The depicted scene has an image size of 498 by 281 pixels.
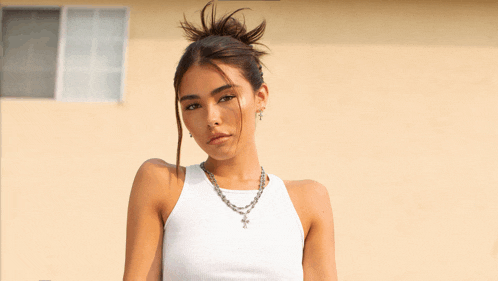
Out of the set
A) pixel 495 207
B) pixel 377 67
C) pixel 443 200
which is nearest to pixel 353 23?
pixel 377 67

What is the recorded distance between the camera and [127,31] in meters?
4.71

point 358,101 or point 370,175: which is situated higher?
point 358,101

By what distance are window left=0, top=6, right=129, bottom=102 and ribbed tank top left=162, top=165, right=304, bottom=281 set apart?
3.42 m

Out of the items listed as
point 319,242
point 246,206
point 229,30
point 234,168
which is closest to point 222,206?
point 246,206

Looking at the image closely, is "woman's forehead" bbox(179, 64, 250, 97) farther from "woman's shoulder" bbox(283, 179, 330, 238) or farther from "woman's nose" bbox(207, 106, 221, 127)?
"woman's shoulder" bbox(283, 179, 330, 238)

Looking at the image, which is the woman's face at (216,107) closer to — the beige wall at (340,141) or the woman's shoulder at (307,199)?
the woman's shoulder at (307,199)

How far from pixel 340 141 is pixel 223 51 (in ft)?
9.67

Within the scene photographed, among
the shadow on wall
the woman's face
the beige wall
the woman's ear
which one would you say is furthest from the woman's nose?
the shadow on wall

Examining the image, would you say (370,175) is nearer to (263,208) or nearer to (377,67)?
(377,67)

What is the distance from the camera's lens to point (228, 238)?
58.8 inches

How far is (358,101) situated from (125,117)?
8.17ft

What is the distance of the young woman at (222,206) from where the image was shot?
1.48 metres

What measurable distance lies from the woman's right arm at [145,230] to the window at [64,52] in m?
3.32

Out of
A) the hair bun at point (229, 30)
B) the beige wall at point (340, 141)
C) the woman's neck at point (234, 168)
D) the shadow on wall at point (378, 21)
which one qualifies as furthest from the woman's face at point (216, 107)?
the shadow on wall at point (378, 21)
